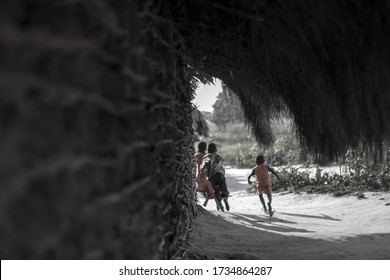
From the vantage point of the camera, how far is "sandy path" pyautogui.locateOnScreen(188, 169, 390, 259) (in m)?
3.99

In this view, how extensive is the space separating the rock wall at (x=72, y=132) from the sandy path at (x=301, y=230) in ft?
7.17

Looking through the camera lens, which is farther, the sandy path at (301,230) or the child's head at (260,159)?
the child's head at (260,159)

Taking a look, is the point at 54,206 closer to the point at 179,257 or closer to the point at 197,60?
the point at 179,257

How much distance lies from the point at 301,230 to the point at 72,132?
5.03 m

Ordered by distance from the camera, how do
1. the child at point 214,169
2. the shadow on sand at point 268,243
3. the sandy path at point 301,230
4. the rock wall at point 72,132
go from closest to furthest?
1. the rock wall at point 72,132
2. the shadow on sand at point 268,243
3. the sandy path at point 301,230
4. the child at point 214,169

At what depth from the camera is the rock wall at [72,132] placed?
896mm

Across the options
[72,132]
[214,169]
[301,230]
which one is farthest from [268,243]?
[72,132]

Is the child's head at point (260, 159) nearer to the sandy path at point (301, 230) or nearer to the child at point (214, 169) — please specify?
the child at point (214, 169)

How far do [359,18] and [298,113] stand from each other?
1270mm

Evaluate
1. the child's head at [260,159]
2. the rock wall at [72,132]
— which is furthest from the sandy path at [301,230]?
the rock wall at [72,132]

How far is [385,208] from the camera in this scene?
6.75 metres

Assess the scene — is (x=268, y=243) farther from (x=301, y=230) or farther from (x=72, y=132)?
(x=72, y=132)

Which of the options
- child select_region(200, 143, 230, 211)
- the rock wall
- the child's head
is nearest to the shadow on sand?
child select_region(200, 143, 230, 211)

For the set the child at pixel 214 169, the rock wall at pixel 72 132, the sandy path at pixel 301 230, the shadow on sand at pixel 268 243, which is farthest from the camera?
the child at pixel 214 169
